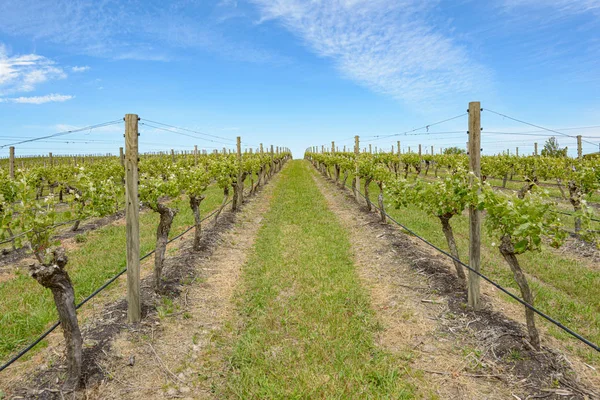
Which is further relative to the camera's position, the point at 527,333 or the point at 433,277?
the point at 433,277

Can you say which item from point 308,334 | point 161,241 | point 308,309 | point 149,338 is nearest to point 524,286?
point 308,334

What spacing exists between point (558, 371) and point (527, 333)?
939 mm

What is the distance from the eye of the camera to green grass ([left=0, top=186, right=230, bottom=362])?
6.40 m

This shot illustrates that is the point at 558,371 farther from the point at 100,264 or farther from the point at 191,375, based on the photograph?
the point at 100,264

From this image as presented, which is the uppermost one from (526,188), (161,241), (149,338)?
(526,188)

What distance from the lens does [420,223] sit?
13969 millimetres

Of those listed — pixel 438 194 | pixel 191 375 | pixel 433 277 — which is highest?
pixel 438 194

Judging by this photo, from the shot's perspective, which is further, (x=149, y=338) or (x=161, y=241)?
(x=161, y=241)

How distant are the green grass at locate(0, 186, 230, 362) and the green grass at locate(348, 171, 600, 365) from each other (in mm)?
7742

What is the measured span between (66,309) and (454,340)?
5982 millimetres

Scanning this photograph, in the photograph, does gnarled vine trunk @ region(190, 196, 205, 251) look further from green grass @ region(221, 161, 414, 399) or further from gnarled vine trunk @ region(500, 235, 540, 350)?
gnarled vine trunk @ region(500, 235, 540, 350)

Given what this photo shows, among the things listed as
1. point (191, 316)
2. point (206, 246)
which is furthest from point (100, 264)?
point (191, 316)

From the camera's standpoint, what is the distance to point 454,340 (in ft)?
19.5

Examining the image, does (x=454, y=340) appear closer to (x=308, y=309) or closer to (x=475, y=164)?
(x=308, y=309)
